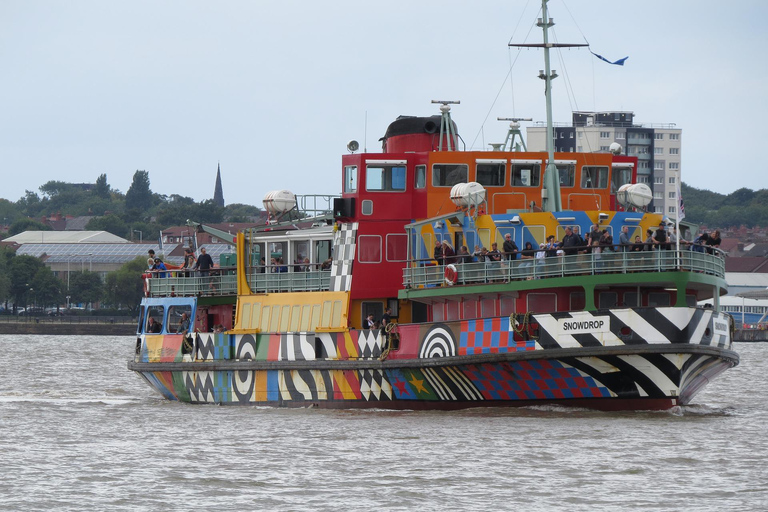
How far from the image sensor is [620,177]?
34.4m

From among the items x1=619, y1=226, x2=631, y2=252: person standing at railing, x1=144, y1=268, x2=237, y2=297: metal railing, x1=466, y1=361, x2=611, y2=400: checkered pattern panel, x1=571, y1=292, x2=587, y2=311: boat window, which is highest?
x1=619, y1=226, x2=631, y2=252: person standing at railing

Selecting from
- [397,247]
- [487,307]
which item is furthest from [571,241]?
[397,247]

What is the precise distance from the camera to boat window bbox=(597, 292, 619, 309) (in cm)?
2805

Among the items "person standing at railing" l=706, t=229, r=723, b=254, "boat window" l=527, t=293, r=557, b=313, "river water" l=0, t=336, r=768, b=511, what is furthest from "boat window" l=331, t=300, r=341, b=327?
"person standing at railing" l=706, t=229, r=723, b=254

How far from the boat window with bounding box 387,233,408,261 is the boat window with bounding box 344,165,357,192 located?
1486mm

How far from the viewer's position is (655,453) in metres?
23.6

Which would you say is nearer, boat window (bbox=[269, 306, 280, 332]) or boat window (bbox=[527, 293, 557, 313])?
boat window (bbox=[527, 293, 557, 313])

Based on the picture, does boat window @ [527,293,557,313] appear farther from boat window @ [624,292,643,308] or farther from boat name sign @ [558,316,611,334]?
boat window @ [624,292,643,308]

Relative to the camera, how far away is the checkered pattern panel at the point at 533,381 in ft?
90.0

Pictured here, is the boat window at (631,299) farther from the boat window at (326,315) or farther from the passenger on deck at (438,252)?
the boat window at (326,315)

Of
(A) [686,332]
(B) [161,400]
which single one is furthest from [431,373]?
(B) [161,400]

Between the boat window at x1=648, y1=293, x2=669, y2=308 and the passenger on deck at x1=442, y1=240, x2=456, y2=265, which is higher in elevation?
the passenger on deck at x1=442, y1=240, x2=456, y2=265

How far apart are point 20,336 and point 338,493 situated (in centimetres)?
11198

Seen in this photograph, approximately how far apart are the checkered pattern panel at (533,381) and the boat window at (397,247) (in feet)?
15.4
